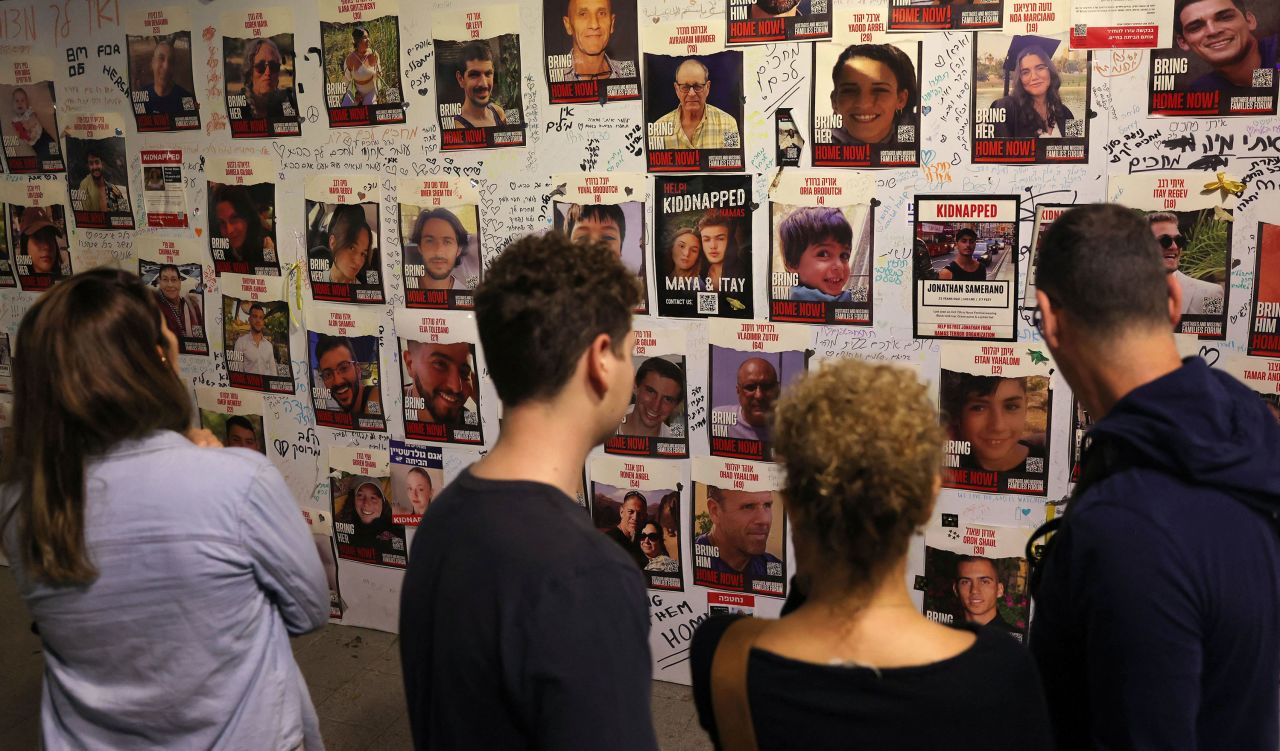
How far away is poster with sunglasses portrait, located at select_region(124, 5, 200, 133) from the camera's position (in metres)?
3.74

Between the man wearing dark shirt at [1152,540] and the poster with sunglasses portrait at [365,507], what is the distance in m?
2.77

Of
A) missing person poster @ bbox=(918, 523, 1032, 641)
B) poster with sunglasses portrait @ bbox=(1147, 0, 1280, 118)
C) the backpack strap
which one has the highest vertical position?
poster with sunglasses portrait @ bbox=(1147, 0, 1280, 118)

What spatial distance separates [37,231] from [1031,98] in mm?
3961

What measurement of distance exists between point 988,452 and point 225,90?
3.04 meters

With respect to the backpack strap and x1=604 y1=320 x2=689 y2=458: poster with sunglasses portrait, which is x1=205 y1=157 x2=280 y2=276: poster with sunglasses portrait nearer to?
x1=604 y1=320 x2=689 y2=458: poster with sunglasses portrait

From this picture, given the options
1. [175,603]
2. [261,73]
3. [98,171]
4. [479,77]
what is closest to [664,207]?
[479,77]

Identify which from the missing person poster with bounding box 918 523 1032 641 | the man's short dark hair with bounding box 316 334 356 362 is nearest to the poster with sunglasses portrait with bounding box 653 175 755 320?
the missing person poster with bounding box 918 523 1032 641

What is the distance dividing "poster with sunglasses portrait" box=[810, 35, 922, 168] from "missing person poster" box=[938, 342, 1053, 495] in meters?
0.61

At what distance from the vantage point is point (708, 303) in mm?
3135

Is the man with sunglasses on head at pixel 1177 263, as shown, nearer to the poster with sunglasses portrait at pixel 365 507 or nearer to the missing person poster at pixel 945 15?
the missing person poster at pixel 945 15

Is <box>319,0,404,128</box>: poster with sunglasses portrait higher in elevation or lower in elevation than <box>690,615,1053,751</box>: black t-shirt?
higher

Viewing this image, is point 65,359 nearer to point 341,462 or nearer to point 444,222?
point 444,222

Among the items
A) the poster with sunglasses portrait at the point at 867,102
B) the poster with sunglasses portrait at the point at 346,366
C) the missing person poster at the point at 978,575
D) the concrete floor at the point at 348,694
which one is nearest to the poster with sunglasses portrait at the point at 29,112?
the poster with sunglasses portrait at the point at 346,366

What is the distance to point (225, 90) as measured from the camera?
3.69 m
